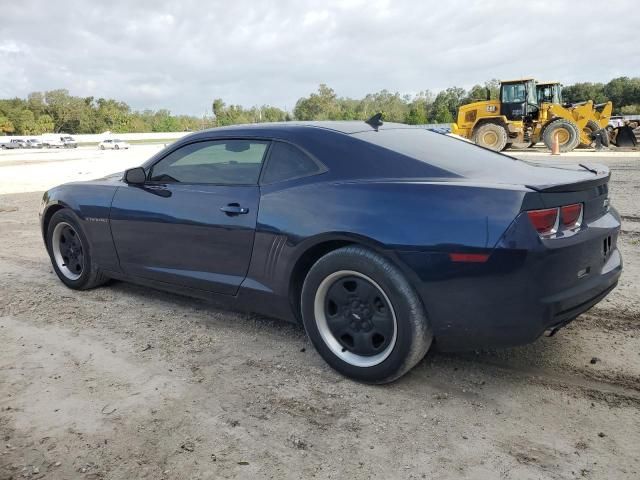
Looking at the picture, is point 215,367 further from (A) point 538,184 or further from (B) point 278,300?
(A) point 538,184

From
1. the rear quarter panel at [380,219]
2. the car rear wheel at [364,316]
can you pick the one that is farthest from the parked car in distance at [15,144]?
the car rear wheel at [364,316]

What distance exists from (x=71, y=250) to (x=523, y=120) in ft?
61.6

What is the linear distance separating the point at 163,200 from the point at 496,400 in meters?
2.50

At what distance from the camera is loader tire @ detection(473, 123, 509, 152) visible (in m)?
19.1

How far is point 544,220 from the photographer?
242cm

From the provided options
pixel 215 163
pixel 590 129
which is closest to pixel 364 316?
pixel 215 163

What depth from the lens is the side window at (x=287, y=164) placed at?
3087 mm

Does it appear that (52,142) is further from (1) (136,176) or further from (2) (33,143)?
(1) (136,176)

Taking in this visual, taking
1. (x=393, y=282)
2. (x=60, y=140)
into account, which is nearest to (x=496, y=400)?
(x=393, y=282)

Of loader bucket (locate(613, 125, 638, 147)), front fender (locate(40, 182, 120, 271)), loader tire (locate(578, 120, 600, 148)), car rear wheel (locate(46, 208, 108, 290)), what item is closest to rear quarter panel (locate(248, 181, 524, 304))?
front fender (locate(40, 182, 120, 271))

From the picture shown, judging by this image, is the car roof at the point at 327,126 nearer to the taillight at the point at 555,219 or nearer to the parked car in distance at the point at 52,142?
the taillight at the point at 555,219

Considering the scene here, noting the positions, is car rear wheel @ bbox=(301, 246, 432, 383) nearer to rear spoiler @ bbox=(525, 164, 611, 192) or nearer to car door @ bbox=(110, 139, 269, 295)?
car door @ bbox=(110, 139, 269, 295)

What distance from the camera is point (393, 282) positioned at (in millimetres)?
2615

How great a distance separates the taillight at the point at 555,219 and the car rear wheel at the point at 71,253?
344 centimetres
